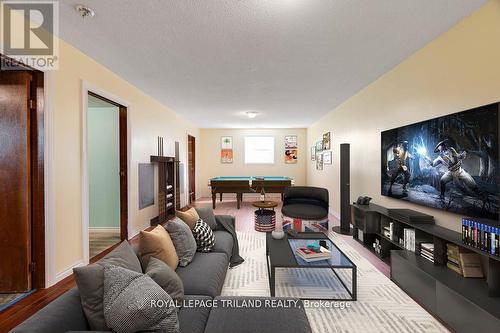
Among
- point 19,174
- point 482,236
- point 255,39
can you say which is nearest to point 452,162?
point 482,236

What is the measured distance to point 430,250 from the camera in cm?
230

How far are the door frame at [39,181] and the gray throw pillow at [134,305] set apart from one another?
178 centimetres

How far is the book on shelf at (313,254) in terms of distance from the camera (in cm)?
224

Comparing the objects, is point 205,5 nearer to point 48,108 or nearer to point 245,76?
point 245,76

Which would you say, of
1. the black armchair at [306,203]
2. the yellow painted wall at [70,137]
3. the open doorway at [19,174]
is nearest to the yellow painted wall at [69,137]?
the yellow painted wall at [70,137]

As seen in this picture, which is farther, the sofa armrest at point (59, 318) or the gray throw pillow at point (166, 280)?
the gray throw pillow at point (166, 280)

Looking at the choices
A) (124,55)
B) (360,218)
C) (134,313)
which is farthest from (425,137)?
(124,55)

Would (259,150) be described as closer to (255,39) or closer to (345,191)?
(345,191)

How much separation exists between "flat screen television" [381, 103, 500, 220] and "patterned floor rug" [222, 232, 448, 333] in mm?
1014

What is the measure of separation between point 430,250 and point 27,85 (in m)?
4.38

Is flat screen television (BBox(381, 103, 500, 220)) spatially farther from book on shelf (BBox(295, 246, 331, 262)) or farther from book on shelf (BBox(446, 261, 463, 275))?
book on shelf (BBox(295, 246, 331, 262))

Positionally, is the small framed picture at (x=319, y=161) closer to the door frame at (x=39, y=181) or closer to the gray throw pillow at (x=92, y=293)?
the door frame at (x=39, y=181)

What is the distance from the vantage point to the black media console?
62.9 inches

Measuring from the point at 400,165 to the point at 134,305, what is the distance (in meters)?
3.33
